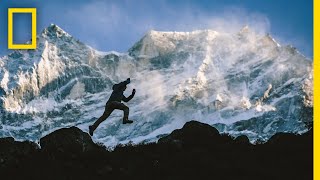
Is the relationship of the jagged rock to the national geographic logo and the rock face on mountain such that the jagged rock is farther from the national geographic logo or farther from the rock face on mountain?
the national geographic logo

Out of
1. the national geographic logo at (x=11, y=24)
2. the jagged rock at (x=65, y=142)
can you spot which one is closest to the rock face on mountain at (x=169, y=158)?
the jagged rock at (x=65, y=142)

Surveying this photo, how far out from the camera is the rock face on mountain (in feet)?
57.7

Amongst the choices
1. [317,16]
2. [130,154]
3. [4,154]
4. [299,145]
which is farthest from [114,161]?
[317,16]

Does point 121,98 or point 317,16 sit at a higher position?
point 317,16

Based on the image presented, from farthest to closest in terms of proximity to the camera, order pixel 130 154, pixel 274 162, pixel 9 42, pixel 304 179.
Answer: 1. pixel 9 42
2. pixel 130 154
3. pixel 274 162
4. pixel 304 179

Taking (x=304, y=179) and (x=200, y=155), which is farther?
(x=200, y=155)

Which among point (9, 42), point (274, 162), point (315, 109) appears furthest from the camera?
point (9, 42)

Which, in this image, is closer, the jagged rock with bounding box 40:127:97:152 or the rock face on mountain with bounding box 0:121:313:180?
the rock face on mountain with bounding box 0:121:313:180

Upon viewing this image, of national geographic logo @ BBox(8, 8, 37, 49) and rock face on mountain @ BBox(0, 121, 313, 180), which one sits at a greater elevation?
national geographic logo @ BBox(8, 8, 37, 49)

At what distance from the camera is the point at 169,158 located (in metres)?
18.7

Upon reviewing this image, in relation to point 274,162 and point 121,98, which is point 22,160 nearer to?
point 121,98

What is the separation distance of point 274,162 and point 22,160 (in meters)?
5.18

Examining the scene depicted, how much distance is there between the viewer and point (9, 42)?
21266mm

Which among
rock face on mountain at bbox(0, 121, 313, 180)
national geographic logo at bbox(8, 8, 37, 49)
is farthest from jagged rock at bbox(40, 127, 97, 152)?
national geographic logo at bbox(8, 8, 37, 49)
